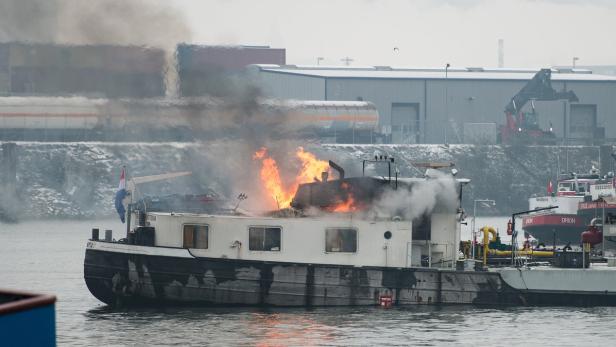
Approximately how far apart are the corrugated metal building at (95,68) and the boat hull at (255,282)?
1514cm

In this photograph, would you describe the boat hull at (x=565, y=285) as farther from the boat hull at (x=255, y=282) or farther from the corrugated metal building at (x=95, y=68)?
the corrugated metal building at (x=95, y=68)

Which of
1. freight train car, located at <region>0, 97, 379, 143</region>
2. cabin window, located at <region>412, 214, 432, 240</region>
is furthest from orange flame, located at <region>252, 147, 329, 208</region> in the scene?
freight train car, located at <region>0, 97, 379, 143</region>

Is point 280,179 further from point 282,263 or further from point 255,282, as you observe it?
point 255,282

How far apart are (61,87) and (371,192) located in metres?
23.6

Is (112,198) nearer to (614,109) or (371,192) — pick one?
(614,109)

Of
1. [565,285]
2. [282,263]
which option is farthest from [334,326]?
[565,285]

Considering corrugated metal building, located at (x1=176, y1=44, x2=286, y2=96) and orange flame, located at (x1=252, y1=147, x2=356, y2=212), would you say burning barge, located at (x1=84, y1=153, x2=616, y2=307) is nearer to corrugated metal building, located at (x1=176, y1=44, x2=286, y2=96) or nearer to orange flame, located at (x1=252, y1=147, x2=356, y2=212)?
orange flame, located at (x1=252, y1=147, x2=356, y2=212)

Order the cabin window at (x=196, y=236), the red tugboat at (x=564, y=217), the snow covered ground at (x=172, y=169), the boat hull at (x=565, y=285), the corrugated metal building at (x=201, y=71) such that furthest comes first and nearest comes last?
the snow covered ground at (x=172, y=169), the red tugboat at (x=564, y=217), the corrugated metal building at (x=201, y=71), the boat hull at (x=565, y=285), the cabin window at (x=196, y=236)

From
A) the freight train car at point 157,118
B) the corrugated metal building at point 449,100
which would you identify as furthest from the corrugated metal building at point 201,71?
the corrugated metal building at point 449,100

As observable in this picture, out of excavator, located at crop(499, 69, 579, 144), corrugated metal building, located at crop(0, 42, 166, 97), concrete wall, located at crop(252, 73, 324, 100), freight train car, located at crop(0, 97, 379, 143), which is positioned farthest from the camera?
excavator, located at crop(499, 69, 579, 144)

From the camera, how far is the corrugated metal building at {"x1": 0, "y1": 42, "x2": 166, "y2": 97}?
56.1 metres

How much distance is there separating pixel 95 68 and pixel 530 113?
85.9 metres

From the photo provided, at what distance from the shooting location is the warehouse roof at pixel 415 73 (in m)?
138

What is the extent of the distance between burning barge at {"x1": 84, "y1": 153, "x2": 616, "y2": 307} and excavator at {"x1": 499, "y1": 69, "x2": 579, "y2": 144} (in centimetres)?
9538
